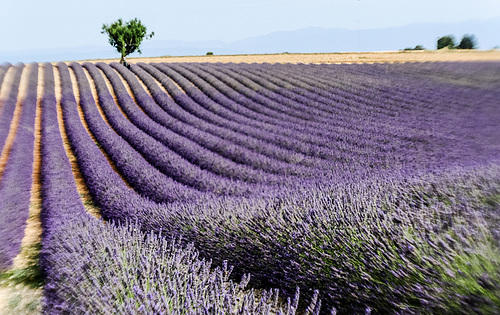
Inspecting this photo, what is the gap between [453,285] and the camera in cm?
148

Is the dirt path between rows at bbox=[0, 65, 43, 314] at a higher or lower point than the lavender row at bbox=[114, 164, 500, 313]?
lower

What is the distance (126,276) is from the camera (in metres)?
2.29

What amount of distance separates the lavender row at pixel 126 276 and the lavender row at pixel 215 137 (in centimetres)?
297

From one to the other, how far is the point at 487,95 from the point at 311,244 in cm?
405

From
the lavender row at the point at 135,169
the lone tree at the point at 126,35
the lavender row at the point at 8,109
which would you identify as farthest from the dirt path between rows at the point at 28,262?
the lone tree at the point at 126,35

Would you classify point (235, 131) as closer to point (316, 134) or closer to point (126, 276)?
point (316, 134)

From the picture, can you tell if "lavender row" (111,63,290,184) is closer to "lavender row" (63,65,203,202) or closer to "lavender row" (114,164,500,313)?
"lavender row" (63,65,203,202)

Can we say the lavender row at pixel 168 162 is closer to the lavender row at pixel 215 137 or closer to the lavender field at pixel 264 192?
the lavender field at pixel 264 192

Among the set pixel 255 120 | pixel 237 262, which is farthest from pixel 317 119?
pixel 237 262

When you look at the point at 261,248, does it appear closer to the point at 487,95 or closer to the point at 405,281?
the point at 405,281

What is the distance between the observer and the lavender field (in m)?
1.84

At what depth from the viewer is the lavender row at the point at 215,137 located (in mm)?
6203

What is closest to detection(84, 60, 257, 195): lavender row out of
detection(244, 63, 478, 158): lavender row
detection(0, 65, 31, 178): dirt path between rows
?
detection(0, 65, 31, 178): dirt path between rows

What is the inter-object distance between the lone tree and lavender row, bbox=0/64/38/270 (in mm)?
16490
